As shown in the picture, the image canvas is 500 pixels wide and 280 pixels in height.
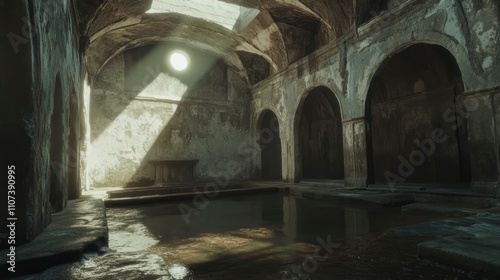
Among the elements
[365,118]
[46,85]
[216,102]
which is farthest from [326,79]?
[46,85]

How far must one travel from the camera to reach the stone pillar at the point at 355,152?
795 cm

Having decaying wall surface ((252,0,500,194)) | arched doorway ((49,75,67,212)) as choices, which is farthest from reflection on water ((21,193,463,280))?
decaying wall surface ((252,0,500,194))

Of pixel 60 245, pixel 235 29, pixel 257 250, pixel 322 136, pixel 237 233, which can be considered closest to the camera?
pixel 60 245

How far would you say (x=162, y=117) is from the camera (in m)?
12.3

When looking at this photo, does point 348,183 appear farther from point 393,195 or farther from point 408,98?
point 408,98

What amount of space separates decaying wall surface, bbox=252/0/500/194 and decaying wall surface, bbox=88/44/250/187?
8.73 feet

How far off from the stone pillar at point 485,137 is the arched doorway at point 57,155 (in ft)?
23.1

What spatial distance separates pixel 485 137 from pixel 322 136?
7618 millimetres

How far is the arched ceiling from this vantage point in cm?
851

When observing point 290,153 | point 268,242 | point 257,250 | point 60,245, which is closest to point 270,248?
point 257,250

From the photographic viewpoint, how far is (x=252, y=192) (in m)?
8.83

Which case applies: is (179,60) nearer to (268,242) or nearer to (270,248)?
(268,242)

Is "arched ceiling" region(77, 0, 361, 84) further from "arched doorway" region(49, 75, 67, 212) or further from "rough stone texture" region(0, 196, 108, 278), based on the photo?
"rough stone texture" region(0, 196, 108, 278)

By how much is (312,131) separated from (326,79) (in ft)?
14.2
